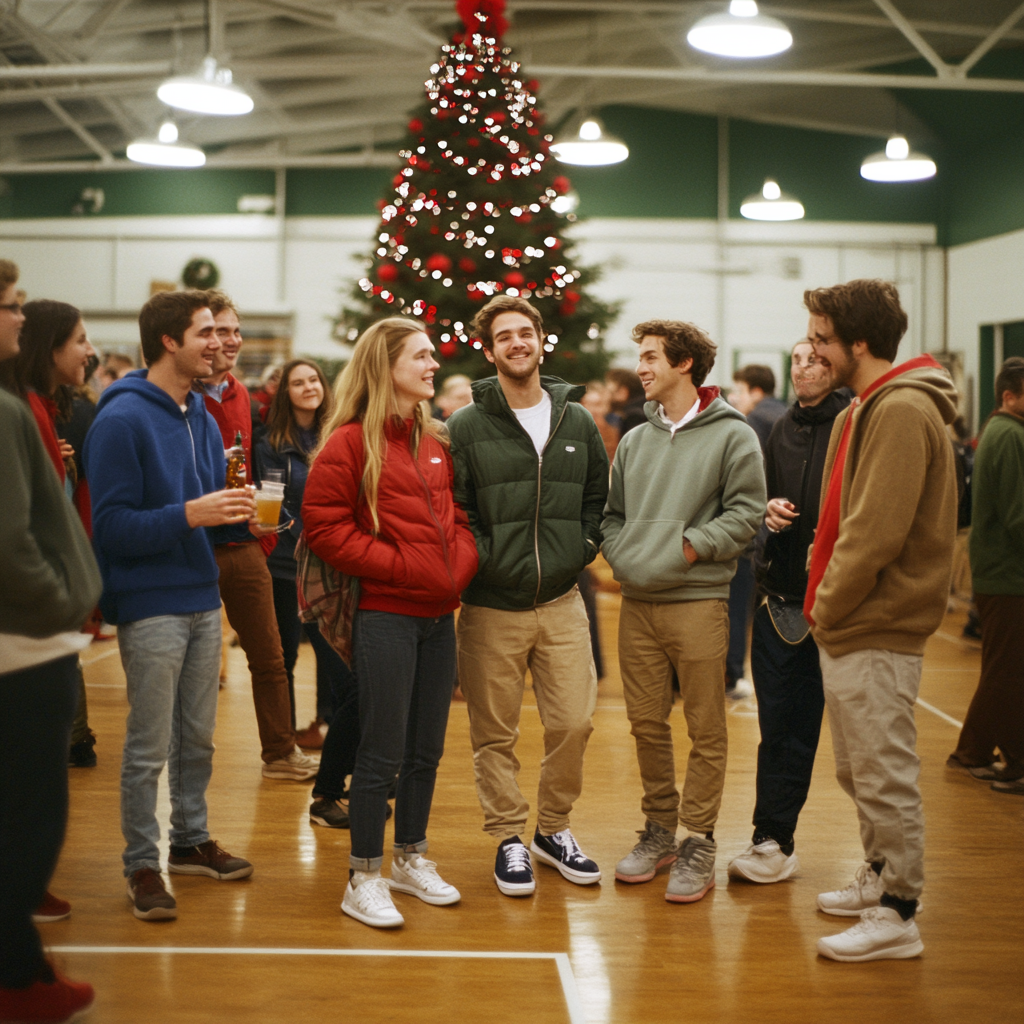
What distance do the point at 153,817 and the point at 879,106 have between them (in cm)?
1241

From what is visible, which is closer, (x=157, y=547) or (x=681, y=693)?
(x=157, y=547)

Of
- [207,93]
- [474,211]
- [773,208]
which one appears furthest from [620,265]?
[207,93]

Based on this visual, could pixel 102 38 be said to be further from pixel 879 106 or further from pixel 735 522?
pixel 735 522

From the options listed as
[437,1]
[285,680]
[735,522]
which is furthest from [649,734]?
[437,1]

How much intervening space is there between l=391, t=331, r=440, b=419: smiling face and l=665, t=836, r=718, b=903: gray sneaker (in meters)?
1.54

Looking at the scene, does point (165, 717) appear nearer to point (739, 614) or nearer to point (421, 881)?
point (421, 881)

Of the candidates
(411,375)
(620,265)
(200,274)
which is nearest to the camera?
(411,375)

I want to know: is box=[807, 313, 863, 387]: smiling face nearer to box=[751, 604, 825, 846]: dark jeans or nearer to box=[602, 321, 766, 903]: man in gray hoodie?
box=[602, 321, 766, 903]: man in gray hoodie

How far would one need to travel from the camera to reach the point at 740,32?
6086 millimetres

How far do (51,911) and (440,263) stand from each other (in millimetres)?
5169

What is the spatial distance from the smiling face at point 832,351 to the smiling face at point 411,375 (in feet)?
3.44

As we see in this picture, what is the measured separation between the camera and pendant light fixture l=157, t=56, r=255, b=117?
6914mm

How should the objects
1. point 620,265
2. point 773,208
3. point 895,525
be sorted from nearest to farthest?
point 895,525
point 773,208
point 620,265

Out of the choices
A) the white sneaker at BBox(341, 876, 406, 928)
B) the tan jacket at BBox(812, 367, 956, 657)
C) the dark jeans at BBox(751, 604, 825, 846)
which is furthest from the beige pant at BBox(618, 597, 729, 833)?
the white sneaker at BBox(341, 876, 406, 928)
